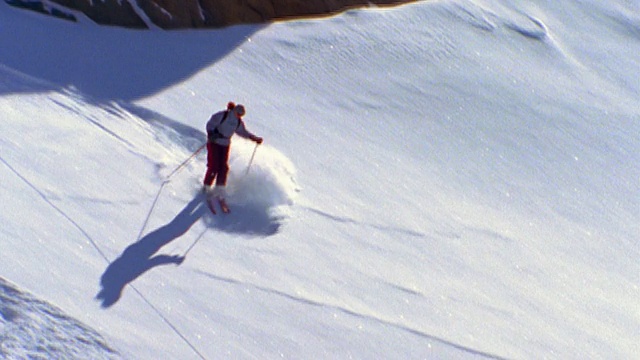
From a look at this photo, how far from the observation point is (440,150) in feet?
36.2

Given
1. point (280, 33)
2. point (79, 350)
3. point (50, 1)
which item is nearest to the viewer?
point (79, 350)

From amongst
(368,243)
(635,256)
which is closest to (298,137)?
(368,243)

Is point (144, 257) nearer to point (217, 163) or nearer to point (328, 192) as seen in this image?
point (217, 163)

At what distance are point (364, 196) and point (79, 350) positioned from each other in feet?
13.9

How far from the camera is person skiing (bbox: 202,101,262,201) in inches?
329

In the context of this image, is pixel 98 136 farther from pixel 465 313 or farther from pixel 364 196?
pixel 465 313

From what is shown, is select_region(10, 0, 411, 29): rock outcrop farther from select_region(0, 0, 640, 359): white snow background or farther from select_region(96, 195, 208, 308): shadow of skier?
select_region(96, 195, 208, 308): shadow of skier

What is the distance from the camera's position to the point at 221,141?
8.44 m

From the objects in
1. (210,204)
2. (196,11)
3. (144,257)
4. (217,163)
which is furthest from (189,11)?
(144,257)

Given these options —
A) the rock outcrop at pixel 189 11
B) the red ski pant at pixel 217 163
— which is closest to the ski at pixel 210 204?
the red ski pant at pixel 217 163

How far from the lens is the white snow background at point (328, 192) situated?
23.4ft

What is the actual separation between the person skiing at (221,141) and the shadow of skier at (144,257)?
213 mm

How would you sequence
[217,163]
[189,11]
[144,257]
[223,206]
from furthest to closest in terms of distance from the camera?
[189,11] → [223,206] → [217,163] → [144,257]

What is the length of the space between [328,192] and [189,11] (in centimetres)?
362
